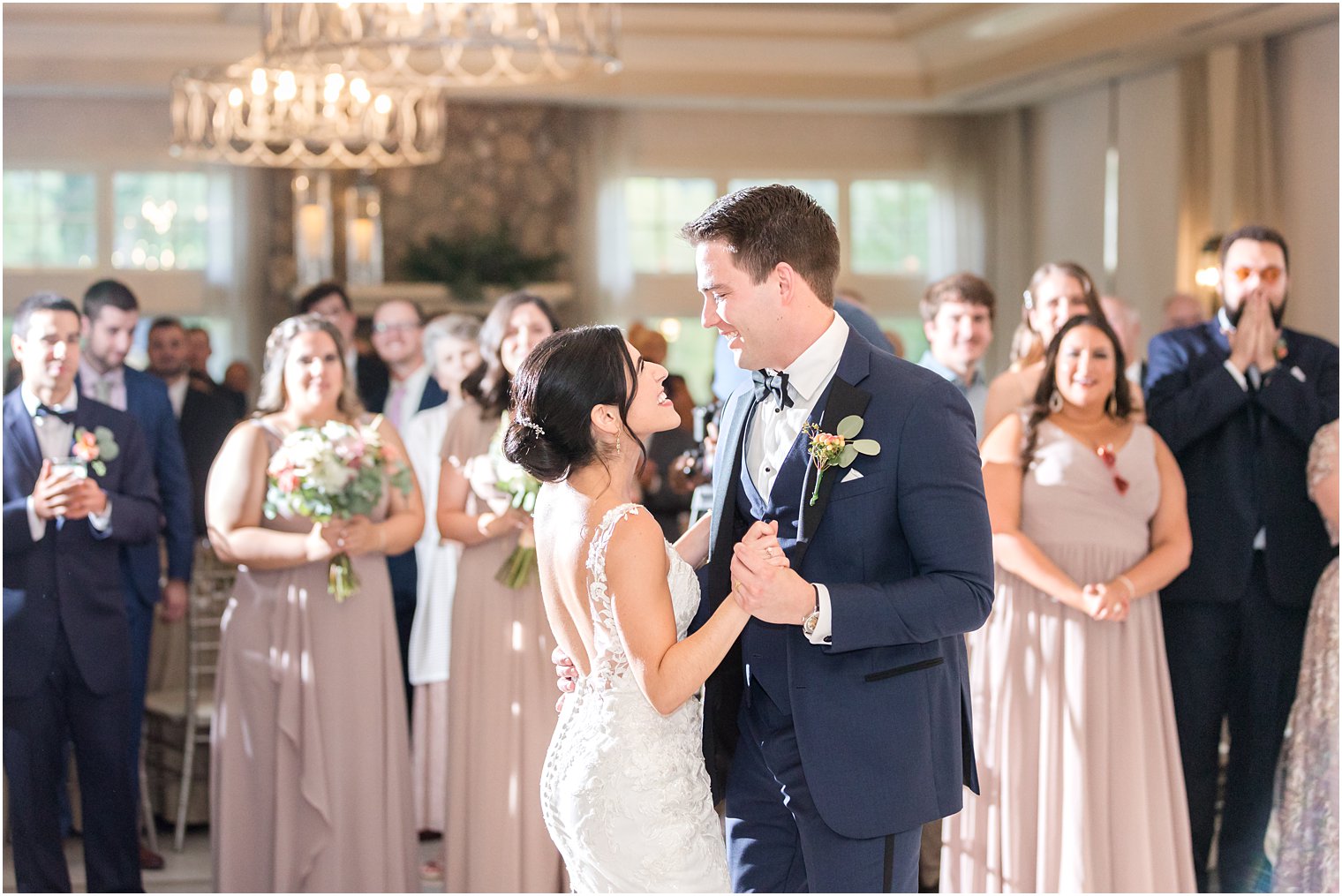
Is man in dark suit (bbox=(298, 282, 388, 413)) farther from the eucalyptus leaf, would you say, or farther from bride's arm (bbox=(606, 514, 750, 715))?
the eucalyptus leaf

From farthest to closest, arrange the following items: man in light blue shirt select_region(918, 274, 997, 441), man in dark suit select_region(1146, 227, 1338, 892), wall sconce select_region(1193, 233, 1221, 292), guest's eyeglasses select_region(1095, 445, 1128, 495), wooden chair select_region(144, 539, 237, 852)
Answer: wall sconce select_region(1193, 233, 1221, 292) → wooden chair select_region(144, 539, 237, 852) → man in light blue shirt select_region(918, 274, 997, 441) → man in dark suit select_region(1146, 227, 1338, 892) → guest's eyeglasses select_region(1095, 445, 1128, 495)

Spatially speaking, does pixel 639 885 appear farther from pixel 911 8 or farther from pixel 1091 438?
pixel 911 8

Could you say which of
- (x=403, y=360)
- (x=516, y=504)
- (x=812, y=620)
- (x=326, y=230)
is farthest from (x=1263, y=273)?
(x=326, y=230)

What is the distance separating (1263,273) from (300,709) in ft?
10.7

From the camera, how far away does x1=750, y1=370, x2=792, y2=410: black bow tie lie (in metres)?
2.62

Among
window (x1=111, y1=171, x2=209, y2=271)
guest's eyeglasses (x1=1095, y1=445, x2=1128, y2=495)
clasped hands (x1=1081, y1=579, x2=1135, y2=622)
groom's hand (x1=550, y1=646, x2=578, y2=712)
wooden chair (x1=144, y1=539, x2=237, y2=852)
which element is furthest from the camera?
window (x1=111, y1=171, x2=209, y2=271)

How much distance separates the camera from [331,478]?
4219 mm

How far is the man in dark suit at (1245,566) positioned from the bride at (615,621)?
240 centimetres

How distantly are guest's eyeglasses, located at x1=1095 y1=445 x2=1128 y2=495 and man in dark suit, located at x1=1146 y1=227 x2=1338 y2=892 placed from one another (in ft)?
1.38

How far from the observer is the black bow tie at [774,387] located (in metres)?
2.62

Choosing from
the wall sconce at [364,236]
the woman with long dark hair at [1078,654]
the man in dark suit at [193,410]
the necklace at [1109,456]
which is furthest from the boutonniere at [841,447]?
the wall sconce at [364,236]

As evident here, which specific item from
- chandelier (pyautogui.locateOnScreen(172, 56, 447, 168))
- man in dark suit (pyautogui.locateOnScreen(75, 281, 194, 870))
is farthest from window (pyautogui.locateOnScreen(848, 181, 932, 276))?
man in dark suit (pyautogui.locateOnScreen(75, 281, 194, 870))

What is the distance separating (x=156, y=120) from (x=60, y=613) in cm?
895

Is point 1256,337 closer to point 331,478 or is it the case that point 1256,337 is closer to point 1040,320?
point 1040,320
